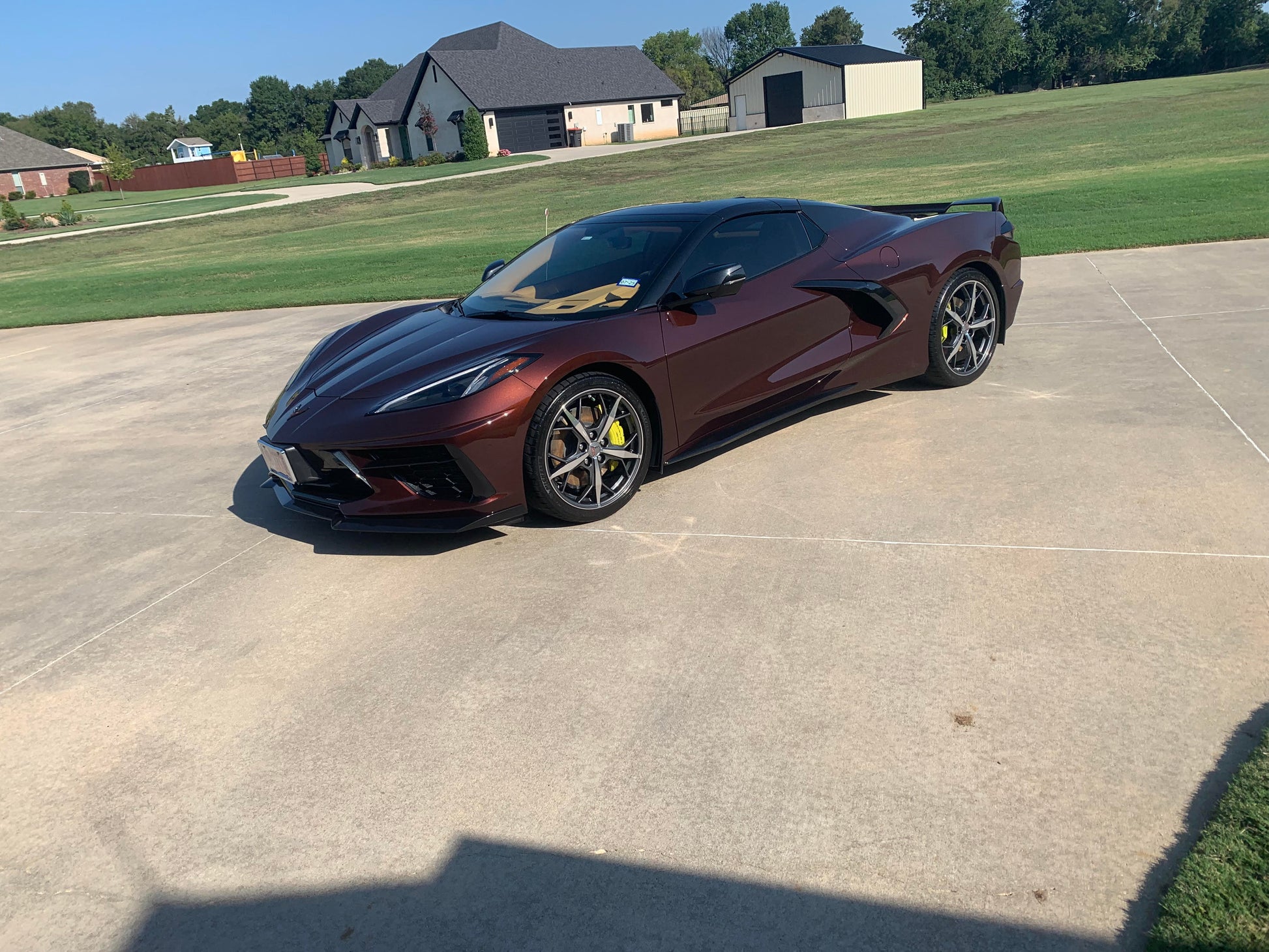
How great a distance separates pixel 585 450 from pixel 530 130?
199 ft

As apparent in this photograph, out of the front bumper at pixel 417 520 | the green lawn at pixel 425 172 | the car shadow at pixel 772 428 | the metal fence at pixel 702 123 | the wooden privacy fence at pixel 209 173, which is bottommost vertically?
the car shadow at pixel 772 428

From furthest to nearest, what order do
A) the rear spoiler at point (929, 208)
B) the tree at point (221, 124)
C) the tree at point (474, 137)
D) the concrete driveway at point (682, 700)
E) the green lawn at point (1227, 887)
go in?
the tree at point (221, 124) → the tree at point (474, 137) → the rear spoiler at point (929, 208) → the concrete driveway at point (682, 700) → the green lawn at point (1227, 887)

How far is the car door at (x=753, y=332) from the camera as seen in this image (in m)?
5.11

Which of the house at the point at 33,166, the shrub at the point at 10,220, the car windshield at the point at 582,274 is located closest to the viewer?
the car windshield at the point at 582,274

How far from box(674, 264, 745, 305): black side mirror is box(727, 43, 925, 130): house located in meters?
59.6

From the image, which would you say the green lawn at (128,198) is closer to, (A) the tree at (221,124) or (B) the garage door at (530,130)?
(B) the garage door at (530,130)

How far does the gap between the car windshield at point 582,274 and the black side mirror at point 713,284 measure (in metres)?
0.23

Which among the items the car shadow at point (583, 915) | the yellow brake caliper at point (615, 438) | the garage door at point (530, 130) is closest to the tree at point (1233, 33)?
the garage door at point (530, 130)

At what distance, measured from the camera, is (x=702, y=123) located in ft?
228

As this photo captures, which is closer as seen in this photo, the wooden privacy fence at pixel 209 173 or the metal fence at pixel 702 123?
the wooden privacy fence at pixel 209 173

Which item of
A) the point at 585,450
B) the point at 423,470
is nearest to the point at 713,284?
the point at 585,450

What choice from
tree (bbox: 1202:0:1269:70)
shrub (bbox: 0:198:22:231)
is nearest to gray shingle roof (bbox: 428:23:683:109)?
shrub (bbox: 0:198:22:231)

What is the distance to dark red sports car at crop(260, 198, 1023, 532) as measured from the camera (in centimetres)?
452

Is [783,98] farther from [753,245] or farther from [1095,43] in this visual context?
[753,245]
